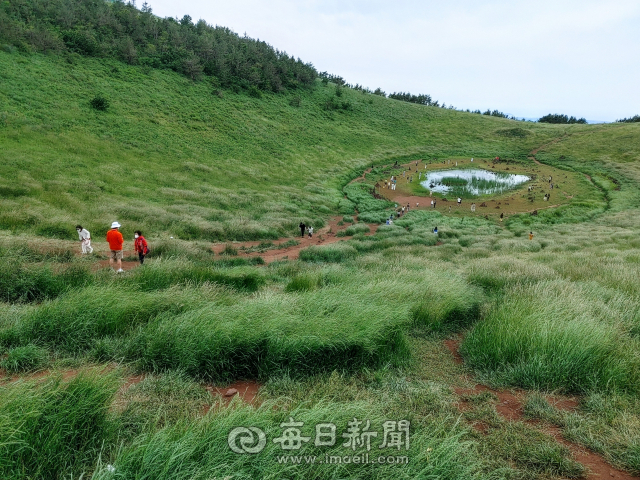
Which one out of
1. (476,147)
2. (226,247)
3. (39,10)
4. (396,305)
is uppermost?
(39,10)

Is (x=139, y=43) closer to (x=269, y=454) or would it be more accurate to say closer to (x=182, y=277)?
(x=182, y=277)

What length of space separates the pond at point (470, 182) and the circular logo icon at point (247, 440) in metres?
47.5

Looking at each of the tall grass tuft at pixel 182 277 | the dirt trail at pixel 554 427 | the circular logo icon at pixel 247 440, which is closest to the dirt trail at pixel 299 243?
the tall grass tuft at pixel 182 277

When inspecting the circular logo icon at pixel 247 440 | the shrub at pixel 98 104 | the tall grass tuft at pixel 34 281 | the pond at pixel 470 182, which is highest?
the shrub at pixel 98 104

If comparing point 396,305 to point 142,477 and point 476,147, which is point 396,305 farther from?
point 476,147

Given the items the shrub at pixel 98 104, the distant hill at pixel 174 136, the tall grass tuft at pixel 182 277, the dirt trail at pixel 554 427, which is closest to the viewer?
the dirt trail at pixel 554 427

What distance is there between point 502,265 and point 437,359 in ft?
24.7

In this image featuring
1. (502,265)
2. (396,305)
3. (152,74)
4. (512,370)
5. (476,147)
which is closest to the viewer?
(512,370)

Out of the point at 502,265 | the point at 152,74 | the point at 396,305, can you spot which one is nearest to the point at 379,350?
the point at 396,305

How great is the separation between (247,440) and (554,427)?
361 cm

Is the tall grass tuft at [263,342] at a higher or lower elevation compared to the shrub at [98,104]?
lower

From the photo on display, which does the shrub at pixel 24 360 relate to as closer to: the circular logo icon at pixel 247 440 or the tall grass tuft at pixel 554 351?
the circular logo icon at pixel 247 440

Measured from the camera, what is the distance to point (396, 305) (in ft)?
22.6

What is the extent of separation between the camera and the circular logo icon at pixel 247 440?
2.92m
